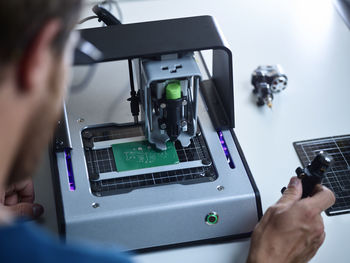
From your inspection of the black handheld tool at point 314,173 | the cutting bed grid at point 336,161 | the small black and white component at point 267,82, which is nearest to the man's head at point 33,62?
the black handheld tool at point 314,173

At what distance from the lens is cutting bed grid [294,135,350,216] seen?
141cm

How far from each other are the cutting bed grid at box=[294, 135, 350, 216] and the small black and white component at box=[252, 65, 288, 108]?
19cm

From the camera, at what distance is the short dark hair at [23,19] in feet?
1.96

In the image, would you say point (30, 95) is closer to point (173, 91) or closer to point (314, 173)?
point (173, 91)

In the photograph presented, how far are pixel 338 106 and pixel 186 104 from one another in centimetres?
58

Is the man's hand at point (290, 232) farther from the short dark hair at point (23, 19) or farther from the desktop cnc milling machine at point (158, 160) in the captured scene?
the short dark hair at point (23, 19)

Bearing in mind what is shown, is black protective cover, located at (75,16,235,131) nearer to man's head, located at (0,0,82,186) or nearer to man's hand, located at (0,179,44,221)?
man's hand, located at (0,179,44,221)

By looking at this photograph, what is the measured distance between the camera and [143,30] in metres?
1.39

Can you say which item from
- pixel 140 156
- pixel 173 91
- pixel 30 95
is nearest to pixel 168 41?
pixel 173 91

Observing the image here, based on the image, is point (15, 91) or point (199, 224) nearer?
point (15, 91)

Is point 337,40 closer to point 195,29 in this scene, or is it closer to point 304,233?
point 195,29

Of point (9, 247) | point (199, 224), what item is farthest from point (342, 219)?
point (9, 247)

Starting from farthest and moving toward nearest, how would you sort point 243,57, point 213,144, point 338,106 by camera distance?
1. point 243,57
2. point 338,106
3. point 213,144

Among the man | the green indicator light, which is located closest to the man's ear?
the man
